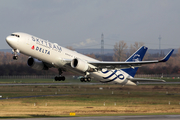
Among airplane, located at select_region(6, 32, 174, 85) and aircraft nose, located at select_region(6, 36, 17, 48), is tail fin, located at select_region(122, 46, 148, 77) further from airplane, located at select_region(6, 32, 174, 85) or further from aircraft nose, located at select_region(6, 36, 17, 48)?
aircraft nose, located at select_region(6, 36, 17, 48)

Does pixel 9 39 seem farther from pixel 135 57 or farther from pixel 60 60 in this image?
pixel 135 57

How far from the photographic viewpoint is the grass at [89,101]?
53750mm

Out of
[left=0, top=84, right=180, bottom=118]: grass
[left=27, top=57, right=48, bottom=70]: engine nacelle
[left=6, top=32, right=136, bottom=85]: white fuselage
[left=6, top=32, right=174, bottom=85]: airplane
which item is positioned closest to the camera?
[left=6, top=32, right=136, bottom=85]: white fuselage

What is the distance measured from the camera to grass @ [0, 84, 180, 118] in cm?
5375

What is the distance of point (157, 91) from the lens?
3167 inches

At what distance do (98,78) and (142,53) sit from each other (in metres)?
12.6

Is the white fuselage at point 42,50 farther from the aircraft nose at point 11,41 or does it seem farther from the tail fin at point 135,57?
the tail fin at point 135,57

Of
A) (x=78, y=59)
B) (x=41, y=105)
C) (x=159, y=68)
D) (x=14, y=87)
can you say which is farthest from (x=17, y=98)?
(x=159, y=68)

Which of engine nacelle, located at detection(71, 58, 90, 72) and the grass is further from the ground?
engine nacelle, located at detection(71, 58, 90, 72)

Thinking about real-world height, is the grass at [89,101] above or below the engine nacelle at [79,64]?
below

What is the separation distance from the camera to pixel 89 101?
2662 inches

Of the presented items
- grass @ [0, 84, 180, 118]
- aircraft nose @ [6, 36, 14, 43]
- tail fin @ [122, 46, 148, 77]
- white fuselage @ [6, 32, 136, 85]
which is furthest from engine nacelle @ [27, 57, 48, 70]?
tail fin @ [122, 46, 148, 77]

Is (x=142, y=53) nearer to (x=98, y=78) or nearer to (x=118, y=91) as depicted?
(x=98, y=78)

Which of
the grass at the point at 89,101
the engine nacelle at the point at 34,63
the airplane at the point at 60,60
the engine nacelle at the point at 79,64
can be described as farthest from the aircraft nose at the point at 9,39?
the grass at the point at 89,101
